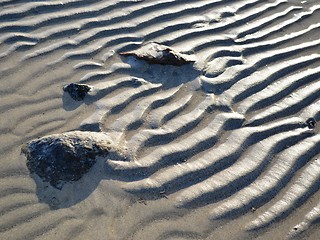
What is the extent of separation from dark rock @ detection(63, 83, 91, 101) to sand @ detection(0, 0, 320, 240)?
5 cm

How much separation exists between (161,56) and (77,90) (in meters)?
0.73

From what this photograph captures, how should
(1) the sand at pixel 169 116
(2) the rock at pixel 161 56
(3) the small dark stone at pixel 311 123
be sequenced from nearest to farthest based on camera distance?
(1) the sand at pixel 169 116 < (3) the small dark stone at pixel 311 123 < (2) the rock at pixel 161 56

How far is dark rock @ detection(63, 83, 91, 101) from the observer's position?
10.3 ft

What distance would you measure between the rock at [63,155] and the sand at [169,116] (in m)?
0.05

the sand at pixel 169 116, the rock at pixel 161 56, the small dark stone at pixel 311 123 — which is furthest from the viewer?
the rock at pixel 161 56

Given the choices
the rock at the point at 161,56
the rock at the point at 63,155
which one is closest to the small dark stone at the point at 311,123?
the rock at the point at 161,56

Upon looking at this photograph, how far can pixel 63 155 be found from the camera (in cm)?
261

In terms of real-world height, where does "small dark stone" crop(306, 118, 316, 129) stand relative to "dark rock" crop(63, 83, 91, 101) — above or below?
above

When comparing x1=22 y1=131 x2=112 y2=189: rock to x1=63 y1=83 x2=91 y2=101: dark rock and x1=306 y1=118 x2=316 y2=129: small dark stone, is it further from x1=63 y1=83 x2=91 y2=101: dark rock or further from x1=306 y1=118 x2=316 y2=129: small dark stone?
x1=306 y1=118 x2=316 y2=129: small dark stone

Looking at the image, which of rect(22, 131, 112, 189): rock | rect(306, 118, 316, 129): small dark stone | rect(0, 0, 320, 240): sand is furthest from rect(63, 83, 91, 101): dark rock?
rect(306, 118, 316, 129): small dark stone

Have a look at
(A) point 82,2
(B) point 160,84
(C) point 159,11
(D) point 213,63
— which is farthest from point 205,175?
(A) point 82,2

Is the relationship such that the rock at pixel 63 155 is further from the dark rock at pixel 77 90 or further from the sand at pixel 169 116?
the dark rock at pixel 77 90

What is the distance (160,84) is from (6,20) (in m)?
1.47

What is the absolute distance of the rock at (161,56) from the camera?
3482 mm
